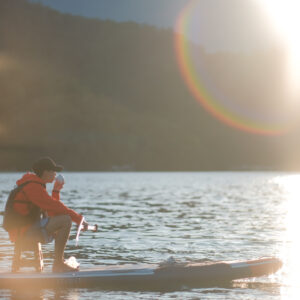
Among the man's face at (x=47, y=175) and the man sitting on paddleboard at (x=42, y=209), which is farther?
the man's face at (x=47, y=175)

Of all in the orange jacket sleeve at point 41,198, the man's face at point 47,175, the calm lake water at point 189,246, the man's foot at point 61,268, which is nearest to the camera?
the orange jacket sleeve at point 41,198

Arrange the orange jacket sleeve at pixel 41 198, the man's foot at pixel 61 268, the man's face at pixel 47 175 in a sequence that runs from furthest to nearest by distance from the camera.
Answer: the man's foot at pixel 61 268, the man's face at pixel 47 175, the orange jacket sleeve at pixel 41 198

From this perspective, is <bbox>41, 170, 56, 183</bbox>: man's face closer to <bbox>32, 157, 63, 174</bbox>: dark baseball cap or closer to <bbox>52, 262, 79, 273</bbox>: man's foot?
<bbox>32, 157, 63, 174</bbox>: dark baseball cap

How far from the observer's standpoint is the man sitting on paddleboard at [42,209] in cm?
1317

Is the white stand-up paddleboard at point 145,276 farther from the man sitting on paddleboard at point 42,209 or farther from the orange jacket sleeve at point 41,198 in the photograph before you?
the orange jacket sleeve at point 41,198

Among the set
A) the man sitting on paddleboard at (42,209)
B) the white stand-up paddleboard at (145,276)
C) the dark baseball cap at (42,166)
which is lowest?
the white stand-up paddleboard at (145,276)

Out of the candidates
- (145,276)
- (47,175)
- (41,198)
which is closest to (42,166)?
(47,175)

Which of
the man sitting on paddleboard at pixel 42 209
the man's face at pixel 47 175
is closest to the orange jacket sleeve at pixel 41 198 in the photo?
the man sitting on paddleboard at pixel 42 209

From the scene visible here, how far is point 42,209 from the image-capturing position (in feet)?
44.9

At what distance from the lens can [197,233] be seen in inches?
1072

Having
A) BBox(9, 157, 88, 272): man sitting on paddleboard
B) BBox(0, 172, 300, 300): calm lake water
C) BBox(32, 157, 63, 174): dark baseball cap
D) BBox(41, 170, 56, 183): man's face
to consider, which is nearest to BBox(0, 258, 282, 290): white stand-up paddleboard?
BBox(0, 172, 300, 300): calm lake water

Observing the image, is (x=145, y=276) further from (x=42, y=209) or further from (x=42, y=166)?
(x=42, y=166)

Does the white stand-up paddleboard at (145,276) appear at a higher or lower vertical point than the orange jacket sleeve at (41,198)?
lower

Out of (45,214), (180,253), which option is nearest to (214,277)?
(45,214)
